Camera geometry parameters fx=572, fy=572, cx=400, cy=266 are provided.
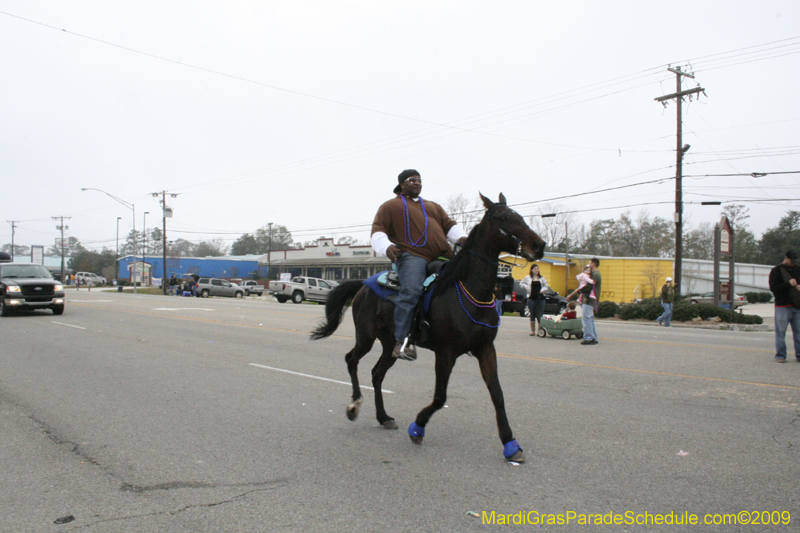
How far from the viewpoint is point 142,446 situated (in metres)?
5.08

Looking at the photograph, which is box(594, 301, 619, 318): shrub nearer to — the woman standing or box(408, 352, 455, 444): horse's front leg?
the woman standing

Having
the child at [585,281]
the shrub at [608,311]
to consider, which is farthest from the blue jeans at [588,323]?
the shrub at [608,311]

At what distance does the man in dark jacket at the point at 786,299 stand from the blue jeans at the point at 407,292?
→ 749cm

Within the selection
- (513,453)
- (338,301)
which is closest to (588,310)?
(338,301)

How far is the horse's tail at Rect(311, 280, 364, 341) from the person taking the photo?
6.35 meters

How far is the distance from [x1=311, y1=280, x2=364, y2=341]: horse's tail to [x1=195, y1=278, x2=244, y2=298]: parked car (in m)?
41.2

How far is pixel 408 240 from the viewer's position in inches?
204

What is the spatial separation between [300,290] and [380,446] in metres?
32.2

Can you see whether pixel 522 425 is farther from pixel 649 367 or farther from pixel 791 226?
pixel 791 226

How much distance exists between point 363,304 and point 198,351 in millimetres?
6941

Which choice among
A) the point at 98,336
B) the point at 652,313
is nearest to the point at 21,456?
the point at 98,336

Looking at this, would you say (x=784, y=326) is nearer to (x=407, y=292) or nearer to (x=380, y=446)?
(x=407, y=292)

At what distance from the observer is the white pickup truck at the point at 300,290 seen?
36469 millimetres

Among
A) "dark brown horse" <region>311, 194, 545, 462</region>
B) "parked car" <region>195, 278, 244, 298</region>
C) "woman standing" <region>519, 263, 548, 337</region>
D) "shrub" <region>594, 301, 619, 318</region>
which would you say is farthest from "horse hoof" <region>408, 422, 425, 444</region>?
"parked car" <region>195, 278, 244, 298</region>
